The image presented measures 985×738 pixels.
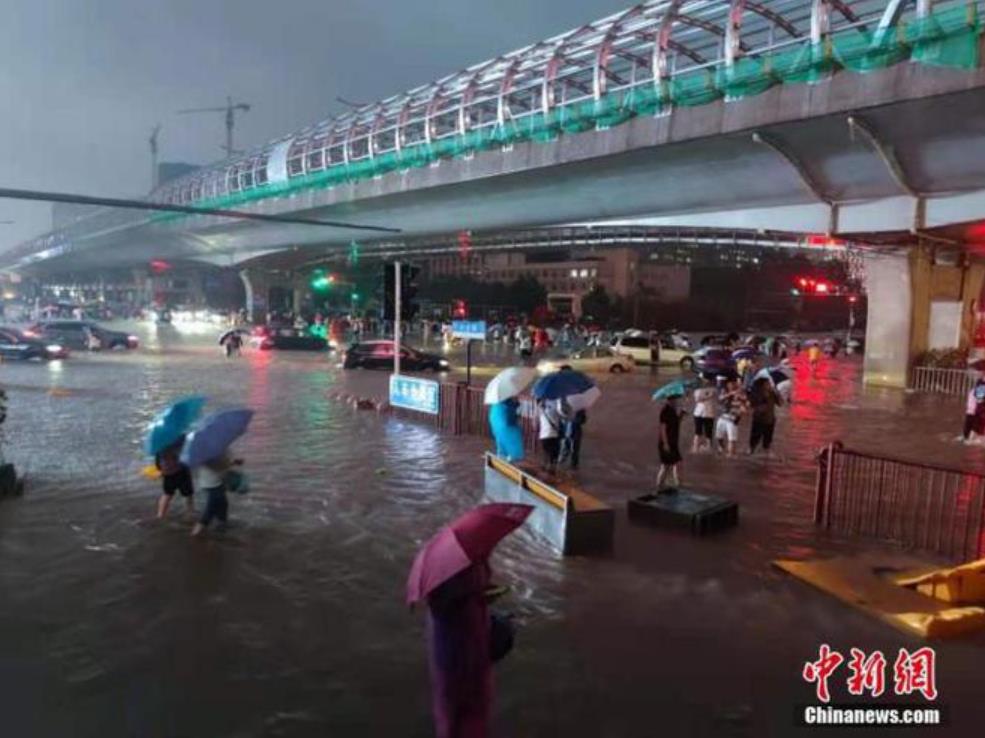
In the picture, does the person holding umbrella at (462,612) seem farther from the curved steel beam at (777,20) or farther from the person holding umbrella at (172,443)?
the curved steel beam at (777,20)

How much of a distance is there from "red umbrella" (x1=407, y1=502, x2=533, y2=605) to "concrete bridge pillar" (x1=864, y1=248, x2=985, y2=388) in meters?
30.3

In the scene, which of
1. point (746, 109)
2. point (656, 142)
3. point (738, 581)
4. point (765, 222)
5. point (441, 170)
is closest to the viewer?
point (738, 581)

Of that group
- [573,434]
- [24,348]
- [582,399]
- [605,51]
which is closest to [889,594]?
[582,399]

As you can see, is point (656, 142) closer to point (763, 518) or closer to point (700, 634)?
point (763, 518)

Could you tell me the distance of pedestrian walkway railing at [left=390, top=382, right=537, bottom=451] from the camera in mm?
15281

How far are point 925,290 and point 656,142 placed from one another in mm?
13423

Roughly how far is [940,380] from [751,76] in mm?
14733

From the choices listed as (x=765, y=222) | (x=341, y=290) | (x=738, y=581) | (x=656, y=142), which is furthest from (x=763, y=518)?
(x=341, y=290)

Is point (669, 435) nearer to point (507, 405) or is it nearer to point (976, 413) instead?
point (507, 405)

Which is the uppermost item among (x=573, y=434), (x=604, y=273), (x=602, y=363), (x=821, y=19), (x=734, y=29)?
(x=734, y=29)

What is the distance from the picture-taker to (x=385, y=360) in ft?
101

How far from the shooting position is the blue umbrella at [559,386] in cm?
1131

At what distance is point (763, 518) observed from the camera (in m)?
9.85
